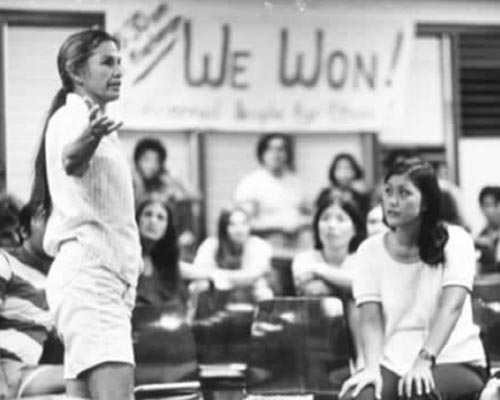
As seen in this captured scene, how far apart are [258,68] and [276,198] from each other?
105cm

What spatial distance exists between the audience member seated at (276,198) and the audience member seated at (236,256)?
907 mm

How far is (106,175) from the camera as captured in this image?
345cm

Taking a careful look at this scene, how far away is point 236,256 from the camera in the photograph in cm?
759

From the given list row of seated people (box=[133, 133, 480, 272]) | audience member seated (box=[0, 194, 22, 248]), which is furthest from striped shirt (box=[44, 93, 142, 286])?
row of seated people (box=[133, 133, 480, 272])

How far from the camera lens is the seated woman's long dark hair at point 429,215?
4441mm

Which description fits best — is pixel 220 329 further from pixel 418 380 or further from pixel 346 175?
pixel 346 175

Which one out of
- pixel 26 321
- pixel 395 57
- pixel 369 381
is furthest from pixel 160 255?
pixel 395 57

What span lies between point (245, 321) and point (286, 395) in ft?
2.74

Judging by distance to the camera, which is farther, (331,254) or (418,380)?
(331,254)

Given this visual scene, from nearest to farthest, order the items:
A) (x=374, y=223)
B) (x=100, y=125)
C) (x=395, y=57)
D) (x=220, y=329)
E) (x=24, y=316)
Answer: (x=100, y=125) → (x=24, y=316) → (x=220, y=329) → (x=374, y=223) → (x=395, y=57)

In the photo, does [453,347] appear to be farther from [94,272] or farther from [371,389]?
[94,272]

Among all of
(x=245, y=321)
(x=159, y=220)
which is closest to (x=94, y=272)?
(x=245, y=321)

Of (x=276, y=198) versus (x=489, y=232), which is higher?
(x=276, y=198)

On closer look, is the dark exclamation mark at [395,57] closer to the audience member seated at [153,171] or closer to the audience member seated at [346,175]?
the audience member seated at [346,175]
